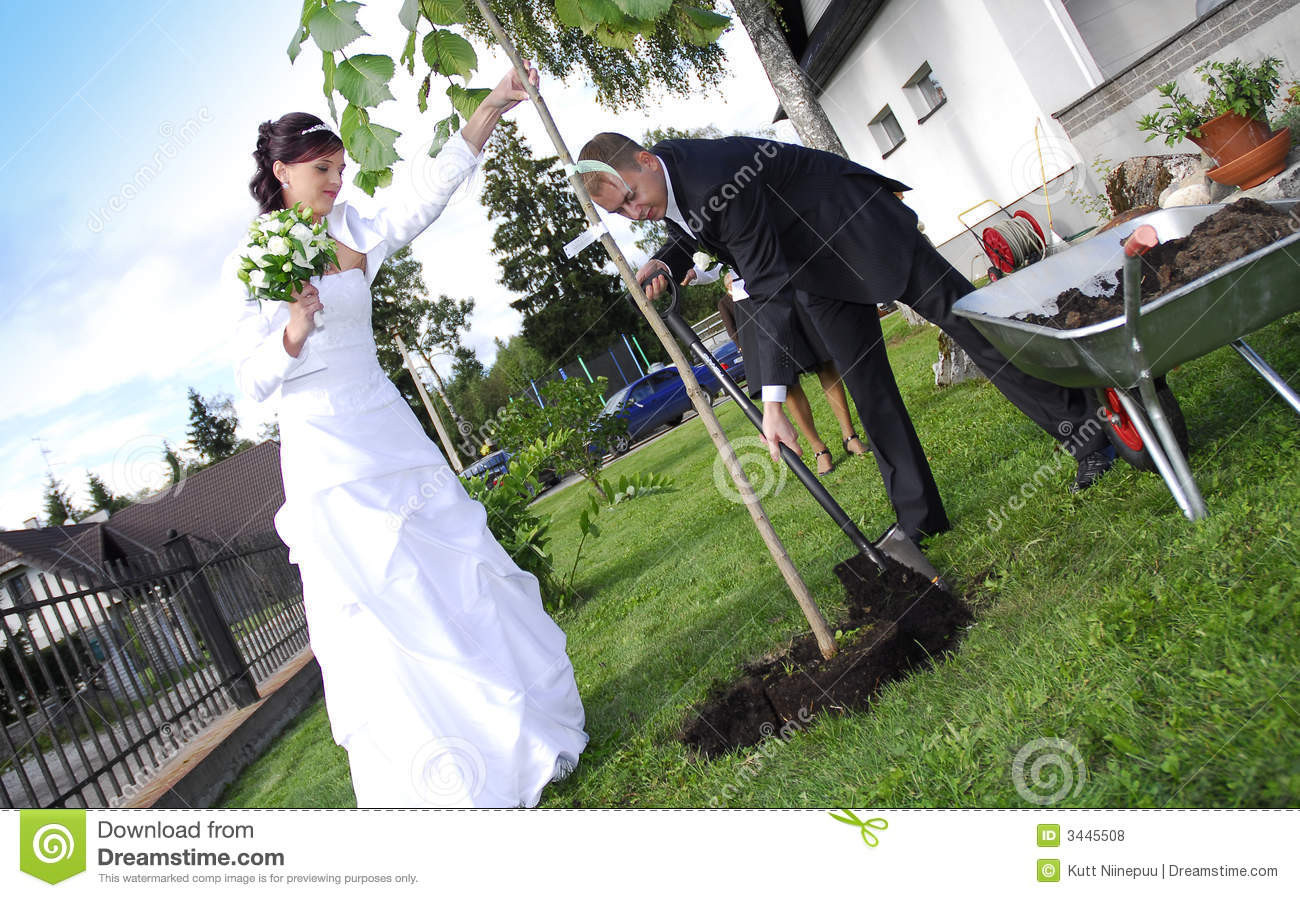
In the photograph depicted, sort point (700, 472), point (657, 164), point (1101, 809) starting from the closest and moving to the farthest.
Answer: point (1101, 809) < point (657, 164) < point (700, 472)

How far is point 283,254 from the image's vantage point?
2.35m

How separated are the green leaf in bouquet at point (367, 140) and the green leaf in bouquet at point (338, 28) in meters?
0.20

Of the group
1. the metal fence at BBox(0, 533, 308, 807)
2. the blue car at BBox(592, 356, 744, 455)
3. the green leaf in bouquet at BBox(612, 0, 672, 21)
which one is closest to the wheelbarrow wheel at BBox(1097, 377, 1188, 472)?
the green leaf in bouquet at BBox(612, 0, 672, 21)

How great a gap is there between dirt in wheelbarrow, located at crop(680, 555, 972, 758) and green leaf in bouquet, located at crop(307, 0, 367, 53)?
2.24 m

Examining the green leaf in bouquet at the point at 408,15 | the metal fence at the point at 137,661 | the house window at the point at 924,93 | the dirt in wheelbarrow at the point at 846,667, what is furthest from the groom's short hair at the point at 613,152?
the house window at the point at 924,93

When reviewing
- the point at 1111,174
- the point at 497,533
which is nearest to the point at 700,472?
the point at 497,533

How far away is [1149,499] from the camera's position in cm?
267

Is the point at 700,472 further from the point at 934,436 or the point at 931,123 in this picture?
the point at 931,123

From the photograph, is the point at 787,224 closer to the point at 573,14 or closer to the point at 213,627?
the point at 573,14

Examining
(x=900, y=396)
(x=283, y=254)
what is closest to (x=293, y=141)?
(x=283, y=254)

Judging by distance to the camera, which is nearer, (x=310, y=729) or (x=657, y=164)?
(x=657, y=164)

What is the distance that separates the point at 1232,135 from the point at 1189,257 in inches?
210

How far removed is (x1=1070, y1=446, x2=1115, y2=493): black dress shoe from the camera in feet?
10.0
